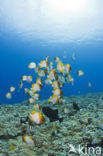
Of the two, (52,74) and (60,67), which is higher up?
(60,67)

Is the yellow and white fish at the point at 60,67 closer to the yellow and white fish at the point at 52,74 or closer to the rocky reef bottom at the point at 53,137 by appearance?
the yellow and white fish at the point at 52,74

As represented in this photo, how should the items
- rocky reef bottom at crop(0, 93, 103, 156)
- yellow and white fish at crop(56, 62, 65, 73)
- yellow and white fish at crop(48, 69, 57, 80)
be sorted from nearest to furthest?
rocky reef bottom at crop(0, 93, 103, 156)
yellow and white fish at crop(48, 69, 57, 80)
yellow and white fish at crop(56, 62, 65, 73)

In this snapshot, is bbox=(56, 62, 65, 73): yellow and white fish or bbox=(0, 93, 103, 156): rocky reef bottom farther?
bbox=(56, 62, 65, 73): yellow and white fish

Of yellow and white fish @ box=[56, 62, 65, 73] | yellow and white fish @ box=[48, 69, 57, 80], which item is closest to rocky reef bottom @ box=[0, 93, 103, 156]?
yellow and white fish @ box=[48, 69, 57, 80]

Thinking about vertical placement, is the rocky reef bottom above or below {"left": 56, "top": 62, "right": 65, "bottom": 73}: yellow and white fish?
below

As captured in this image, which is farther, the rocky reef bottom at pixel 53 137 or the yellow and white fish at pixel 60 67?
the yellow and white fish at pixel 60 67

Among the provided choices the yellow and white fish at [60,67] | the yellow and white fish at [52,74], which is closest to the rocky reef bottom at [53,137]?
the yellow and white fish at [52,74]

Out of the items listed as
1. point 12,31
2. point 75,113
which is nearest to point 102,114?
point 75,113

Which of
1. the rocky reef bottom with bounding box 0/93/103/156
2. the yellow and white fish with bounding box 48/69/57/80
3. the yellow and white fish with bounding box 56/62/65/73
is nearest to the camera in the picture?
the rocky reef bottom with bounding box 0/93/103/156

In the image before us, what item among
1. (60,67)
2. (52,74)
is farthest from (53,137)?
(60,67)

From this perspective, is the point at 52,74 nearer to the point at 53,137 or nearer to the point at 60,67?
the point at 60,67

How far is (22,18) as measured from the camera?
88.1ft

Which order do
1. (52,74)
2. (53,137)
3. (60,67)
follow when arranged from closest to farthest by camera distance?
1. (53,137)
2. (52,74)
3. (60,67)

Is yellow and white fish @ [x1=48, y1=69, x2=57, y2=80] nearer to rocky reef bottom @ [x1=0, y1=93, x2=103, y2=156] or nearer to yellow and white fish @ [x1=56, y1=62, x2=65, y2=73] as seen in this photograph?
yellow and white fish @ [x1=56, y1=62, x2=65, y2=73]
